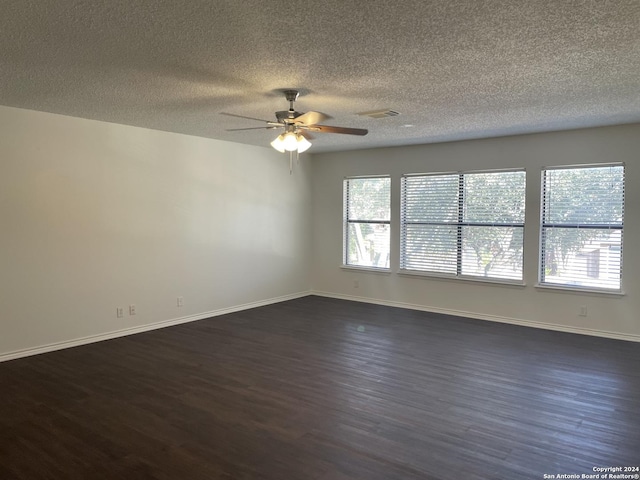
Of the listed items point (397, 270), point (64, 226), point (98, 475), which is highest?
point (64, 226)

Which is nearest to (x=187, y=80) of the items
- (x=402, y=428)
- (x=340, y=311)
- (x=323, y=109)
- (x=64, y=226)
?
(x=323, y=109)

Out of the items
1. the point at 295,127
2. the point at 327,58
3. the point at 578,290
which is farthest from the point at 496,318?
the point at 327,58

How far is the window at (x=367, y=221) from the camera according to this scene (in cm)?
723

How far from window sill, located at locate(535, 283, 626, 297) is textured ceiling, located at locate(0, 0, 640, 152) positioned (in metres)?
1.95

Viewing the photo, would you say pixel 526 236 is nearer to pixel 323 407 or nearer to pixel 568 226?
pixel 568 226

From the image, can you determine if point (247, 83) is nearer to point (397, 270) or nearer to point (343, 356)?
point (343, 356)

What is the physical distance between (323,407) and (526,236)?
3795 millimetres

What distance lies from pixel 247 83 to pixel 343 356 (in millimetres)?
2719

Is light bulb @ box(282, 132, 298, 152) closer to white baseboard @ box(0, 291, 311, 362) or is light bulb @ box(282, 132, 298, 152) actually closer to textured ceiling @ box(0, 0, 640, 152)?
textured ceiling @ box(0, 0, 640, 152)

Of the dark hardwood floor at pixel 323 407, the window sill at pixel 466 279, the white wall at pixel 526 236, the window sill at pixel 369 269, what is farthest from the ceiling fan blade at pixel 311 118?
the window sill at pixel 369 269

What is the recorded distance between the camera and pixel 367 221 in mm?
7414

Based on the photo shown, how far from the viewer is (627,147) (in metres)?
5.16

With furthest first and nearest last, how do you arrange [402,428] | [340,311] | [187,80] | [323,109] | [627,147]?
[340,311], [627,147], [323,109], [187,80], [402,428]

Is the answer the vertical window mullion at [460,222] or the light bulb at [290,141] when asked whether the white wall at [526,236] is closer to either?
the vertical window mullion at [460,222]
